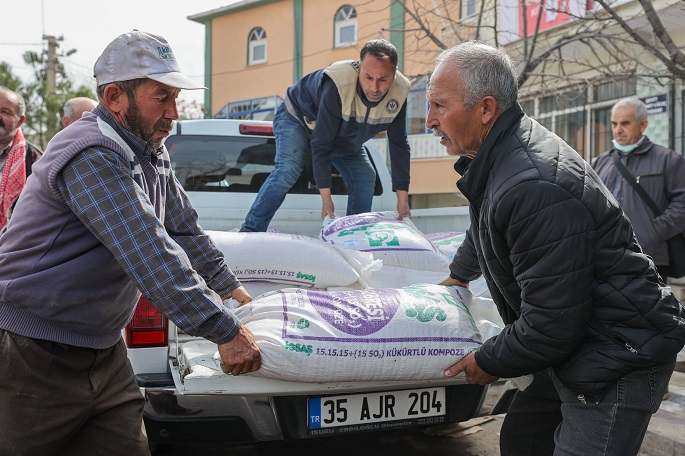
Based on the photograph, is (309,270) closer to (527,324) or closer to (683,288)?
(527,324)

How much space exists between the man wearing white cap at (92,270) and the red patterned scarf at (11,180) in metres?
2.54

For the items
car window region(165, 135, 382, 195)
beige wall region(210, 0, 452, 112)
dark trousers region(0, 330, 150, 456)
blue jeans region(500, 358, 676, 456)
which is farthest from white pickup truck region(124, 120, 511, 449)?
beige wall region(210, 0, 452, 112)

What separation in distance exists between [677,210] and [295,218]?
250cm

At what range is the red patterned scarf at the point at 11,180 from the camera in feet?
14.4

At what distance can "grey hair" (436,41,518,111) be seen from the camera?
6.52 ft

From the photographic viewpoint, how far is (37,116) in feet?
79.0

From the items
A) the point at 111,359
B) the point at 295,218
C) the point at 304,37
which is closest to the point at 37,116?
the point at 304,37

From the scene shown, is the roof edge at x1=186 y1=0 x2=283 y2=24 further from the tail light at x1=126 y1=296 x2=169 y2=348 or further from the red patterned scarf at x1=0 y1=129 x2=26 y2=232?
the tail light at x1=126 y1=296 x2=169 y2=348

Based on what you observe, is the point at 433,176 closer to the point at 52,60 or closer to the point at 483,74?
the point at 483,74

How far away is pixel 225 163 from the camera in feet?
14.8

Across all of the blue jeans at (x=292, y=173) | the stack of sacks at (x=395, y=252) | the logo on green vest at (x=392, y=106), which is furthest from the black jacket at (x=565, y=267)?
the logo on green vest at (x=392, y=106)

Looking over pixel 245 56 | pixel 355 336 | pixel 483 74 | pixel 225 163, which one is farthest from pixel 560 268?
pixel 245 56

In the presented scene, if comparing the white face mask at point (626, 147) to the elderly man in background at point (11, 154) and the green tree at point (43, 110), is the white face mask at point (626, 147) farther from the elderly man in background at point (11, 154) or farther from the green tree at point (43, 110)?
the green tree at point (43, 110)

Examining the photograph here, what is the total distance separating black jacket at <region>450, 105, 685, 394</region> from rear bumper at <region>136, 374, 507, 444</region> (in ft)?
3.08
